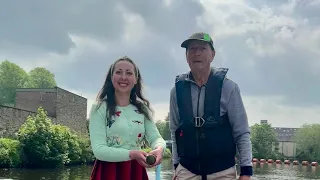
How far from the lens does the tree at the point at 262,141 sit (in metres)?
68.2

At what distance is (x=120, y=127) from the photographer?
2729mm

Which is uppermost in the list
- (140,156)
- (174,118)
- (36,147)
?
(174,118)

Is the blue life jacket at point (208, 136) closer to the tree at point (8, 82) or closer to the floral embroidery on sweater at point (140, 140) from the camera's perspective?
the floral embroidery on sweater at point (140, 140)

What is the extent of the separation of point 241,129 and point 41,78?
60307 millimetres

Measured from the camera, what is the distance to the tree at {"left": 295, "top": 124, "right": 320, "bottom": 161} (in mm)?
69500

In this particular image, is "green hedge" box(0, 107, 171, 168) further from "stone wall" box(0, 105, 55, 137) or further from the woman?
the woman

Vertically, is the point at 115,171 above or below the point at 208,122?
below

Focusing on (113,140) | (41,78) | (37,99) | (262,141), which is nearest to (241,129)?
(113,140)

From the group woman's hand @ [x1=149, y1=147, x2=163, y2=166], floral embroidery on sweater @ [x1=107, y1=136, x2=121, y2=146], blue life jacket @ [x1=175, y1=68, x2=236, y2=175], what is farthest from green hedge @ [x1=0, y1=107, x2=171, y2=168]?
woman's hand @ [x1=149, y1=147, x2=163, y2=166]

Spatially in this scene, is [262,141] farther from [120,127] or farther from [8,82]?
[120,127]

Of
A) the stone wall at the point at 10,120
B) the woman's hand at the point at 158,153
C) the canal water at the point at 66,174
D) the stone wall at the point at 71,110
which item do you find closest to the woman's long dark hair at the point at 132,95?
the woman's hand at the point at 158,153

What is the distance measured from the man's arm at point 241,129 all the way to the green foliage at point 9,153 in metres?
21.1

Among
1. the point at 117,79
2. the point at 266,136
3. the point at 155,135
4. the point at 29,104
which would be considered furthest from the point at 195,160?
the point at 266,136

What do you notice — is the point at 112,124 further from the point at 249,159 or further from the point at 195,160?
the point at 249,159
